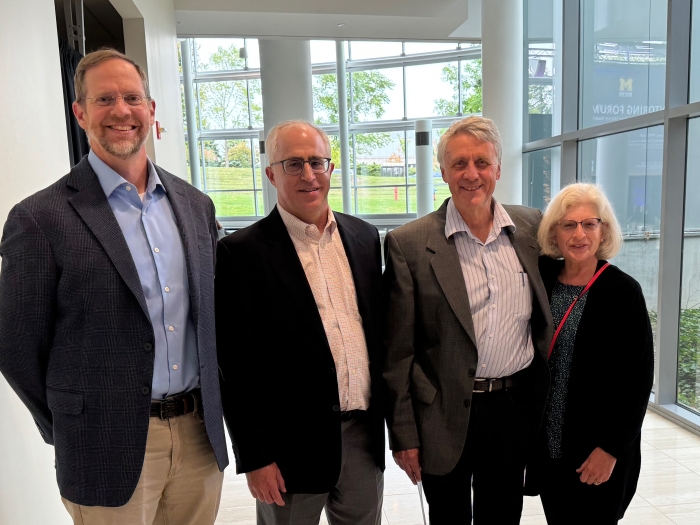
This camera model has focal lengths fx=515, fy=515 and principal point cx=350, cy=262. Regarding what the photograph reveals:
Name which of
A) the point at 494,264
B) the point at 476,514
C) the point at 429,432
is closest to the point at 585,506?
the point at 476,514

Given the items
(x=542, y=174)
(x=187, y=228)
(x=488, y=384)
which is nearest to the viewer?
(x=187, y=228)

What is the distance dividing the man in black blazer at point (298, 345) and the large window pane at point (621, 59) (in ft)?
13.9

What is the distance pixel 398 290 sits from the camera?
1808 mm

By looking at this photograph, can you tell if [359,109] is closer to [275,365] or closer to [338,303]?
[338,303]

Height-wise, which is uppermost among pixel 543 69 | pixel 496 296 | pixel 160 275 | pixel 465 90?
pixel 465 90

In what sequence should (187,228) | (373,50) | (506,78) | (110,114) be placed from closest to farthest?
(110,114) → (187,228) → (506,78) → (373,50)

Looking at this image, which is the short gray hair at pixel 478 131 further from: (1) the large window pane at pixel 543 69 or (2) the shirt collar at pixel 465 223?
(1) the large window pane at pixel 543 69

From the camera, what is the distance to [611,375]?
1787mm

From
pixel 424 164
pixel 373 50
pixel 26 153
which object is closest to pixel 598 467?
pixel 26 153

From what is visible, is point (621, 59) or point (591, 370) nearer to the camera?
point (591, 370)

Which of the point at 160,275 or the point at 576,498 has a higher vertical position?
the point at 160,275

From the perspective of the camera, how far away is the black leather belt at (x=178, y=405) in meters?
1.56

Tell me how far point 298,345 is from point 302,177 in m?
0.55

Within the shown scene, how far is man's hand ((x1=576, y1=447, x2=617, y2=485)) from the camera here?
1783 millimetres
